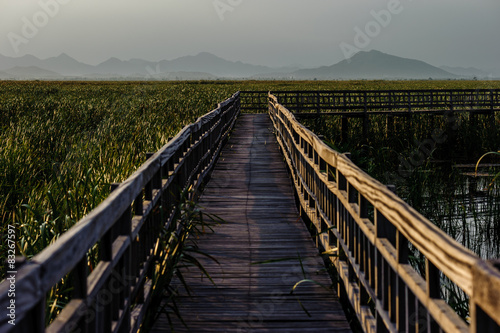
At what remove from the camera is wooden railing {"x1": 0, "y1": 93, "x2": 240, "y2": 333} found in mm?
1710

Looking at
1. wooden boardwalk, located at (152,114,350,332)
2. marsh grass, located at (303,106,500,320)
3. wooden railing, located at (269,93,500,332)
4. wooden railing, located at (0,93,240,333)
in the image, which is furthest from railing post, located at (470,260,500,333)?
marsh grass, located at (303,106,500,320)

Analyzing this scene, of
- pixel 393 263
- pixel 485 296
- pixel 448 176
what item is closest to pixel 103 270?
pixel 393 263

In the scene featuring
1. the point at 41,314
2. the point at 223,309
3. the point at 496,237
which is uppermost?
the point at 41,314

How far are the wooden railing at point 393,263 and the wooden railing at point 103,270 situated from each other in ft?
4.66

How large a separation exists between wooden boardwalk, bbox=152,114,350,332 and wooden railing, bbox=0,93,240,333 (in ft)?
1.92

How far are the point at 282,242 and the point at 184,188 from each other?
1.46 m

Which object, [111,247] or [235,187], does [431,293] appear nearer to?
[111,247]

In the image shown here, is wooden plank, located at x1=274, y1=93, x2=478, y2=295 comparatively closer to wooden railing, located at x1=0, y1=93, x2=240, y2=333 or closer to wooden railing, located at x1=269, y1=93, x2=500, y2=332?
wooden railing, located at x1=269, y1=93, x2=500, y2=332

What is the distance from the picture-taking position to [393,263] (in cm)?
294

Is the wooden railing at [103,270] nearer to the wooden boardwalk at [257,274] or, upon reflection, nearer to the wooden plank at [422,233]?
the wooden boardwalk at [257,274]

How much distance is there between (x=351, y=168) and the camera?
3.98m

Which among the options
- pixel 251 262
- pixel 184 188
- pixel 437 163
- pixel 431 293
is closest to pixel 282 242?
pixel 251 262

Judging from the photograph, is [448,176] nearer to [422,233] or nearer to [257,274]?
[257,274]

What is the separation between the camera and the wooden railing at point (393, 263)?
1.71 m
